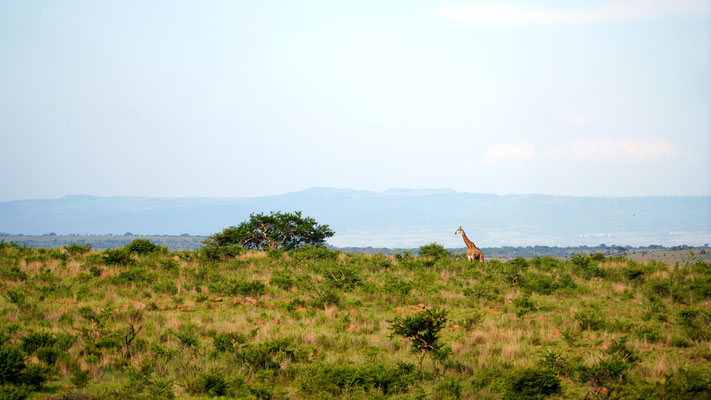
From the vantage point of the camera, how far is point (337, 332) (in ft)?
45.1

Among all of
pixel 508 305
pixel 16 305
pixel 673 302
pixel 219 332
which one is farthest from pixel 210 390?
pixel 673 302

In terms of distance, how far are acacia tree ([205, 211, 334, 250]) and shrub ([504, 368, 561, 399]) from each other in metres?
→ 33.9

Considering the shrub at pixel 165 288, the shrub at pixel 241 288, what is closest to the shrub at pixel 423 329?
the shrub at pixel 241 288

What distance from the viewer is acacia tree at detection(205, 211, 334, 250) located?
4309 centimetres

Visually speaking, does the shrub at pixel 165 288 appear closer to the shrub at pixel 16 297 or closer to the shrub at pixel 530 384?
the shrub at pixel 16 297

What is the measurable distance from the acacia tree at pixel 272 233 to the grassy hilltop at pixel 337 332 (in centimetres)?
1834

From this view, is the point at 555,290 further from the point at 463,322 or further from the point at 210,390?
the point at 210,390

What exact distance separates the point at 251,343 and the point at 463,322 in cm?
637

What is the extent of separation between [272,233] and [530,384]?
117 feet

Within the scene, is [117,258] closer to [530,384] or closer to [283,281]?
[283,281]

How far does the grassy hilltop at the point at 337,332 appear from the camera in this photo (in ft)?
31.2

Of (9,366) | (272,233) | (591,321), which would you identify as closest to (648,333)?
(591,321)

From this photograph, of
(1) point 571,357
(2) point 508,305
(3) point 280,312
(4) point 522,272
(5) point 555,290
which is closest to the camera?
(1) point 571,357

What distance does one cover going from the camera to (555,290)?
2020 cm
